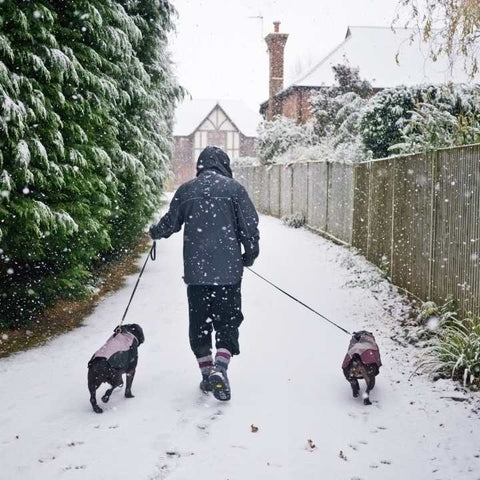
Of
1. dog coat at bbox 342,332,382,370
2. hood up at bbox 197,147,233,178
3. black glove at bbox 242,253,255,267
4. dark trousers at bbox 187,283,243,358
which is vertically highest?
hood up at bbox 197,147,233,178

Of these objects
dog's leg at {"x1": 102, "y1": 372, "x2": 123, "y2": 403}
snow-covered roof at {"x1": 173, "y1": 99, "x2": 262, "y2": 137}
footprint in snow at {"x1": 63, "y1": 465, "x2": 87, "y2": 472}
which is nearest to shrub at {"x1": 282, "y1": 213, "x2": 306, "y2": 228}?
dog's leg at {"x1": 102, "y1": 372, "x2": 123, "y2": 403}

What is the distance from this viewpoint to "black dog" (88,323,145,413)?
3.88 meters

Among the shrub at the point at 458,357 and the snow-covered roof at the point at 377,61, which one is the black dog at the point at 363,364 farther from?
the snow-covered roof at the point at 377,61

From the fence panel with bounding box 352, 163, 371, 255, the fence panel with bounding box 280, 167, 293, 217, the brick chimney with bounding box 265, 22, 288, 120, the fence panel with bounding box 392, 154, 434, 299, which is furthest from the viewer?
the brick chimney with bounding box 265, 22, 288, 120

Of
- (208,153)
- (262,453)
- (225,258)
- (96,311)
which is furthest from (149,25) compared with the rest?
(262,453)

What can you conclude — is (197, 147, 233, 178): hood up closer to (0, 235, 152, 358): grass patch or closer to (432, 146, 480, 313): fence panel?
(432, 146, 480, 313): fence panel

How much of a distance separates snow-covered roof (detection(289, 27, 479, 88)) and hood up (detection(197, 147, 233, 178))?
28.8 m

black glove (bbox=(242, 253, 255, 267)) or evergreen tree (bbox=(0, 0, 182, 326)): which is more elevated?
evergreen tree (bbox=(0, 0, 182, 326))

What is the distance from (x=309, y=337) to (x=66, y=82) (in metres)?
3.99

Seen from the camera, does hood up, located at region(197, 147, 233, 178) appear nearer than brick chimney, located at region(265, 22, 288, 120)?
Yes

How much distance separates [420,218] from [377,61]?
29234 millimetres

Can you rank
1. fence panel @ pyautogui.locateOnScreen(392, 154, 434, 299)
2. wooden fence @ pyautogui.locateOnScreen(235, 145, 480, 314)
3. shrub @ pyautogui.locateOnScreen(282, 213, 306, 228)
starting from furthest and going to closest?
1. shrub @ pyautogui.locateOnScreen(282, 213, 306, 228)
2. fence panel @ pyautogui.locateOnScreen(392, 154, 434, 299)
3. wooden fence @ pyautogui.locateOnScreen(235, 145, 480, 314)

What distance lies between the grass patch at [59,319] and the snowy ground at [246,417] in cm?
22

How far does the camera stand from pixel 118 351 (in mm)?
3998
